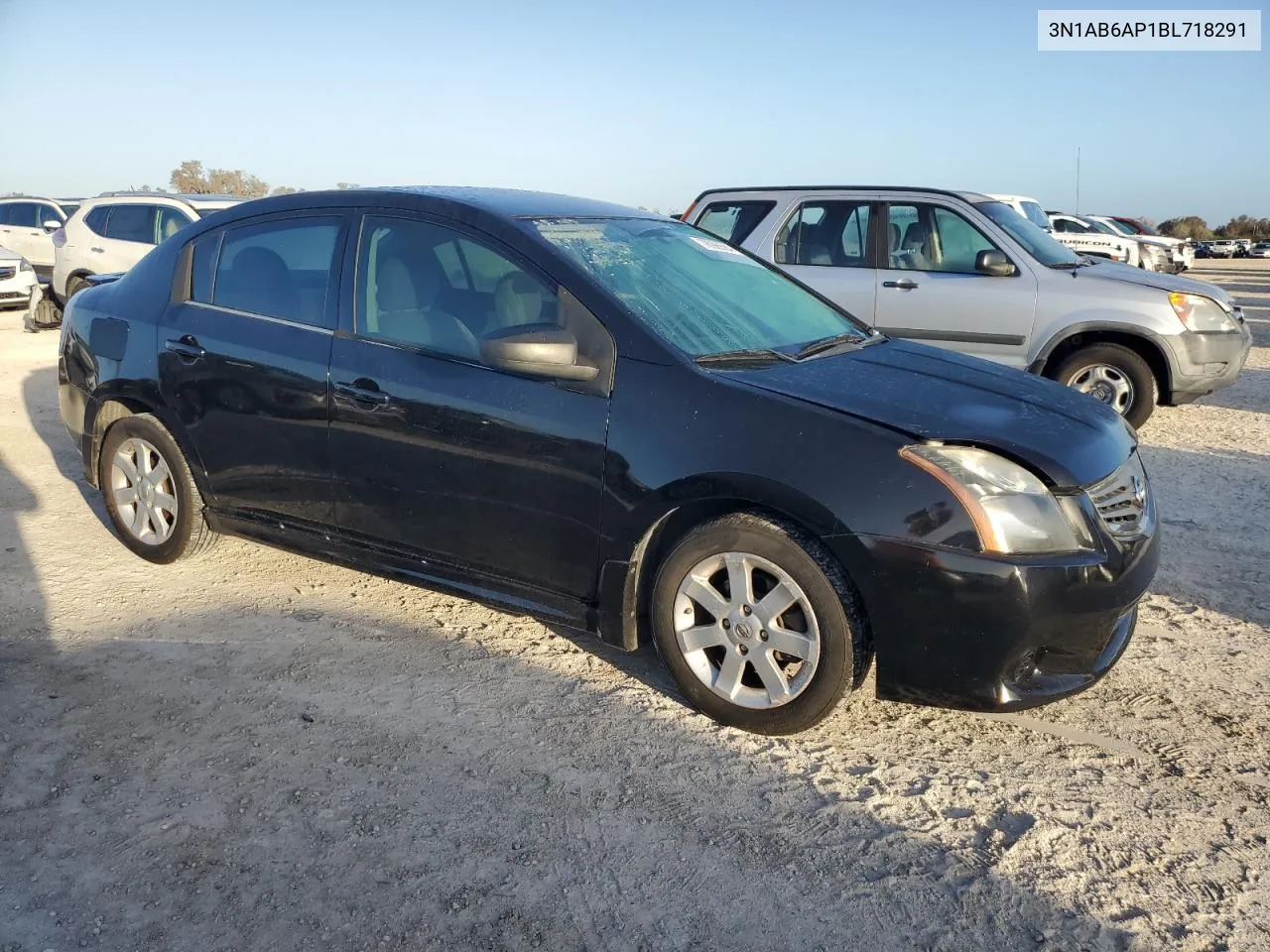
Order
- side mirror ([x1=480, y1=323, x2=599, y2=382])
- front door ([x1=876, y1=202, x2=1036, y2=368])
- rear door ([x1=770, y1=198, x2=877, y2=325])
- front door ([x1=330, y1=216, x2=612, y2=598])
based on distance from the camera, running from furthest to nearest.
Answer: rear door ([x1=770, y1=198, x2=877, y2=325]), front door ([x1=876, y1=202, x2=1036, y2=368]), front door ([x1=330, y1=216, x2=612, y2=598]), side mirror ([x1=480, y1=323, x2=599, y2=382])

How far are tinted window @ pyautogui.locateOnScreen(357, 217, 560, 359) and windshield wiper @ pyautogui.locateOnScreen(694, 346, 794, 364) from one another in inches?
21.3

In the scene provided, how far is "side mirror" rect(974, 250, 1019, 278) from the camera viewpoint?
7824 millimetres

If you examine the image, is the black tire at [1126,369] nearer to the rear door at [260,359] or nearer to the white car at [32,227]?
the rear door at [260,359]

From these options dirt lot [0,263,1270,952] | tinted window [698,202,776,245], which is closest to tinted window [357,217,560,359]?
dirt lot [0,263,1270,952]

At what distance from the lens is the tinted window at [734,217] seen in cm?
878

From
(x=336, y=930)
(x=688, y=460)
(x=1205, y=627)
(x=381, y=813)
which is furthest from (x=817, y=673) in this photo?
(x=1205, y=627)

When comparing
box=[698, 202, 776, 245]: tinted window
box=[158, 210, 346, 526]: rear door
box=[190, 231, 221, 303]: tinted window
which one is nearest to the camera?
box=[158, 210, 346, 526]: rear door

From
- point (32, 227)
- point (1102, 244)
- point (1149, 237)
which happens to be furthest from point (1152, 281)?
point (1149, 237)

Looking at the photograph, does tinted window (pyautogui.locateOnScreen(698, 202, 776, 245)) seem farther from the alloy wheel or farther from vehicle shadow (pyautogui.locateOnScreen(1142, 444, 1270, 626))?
the alloy wheel

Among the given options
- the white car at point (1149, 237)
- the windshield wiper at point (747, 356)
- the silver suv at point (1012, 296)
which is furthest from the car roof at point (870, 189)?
the white car at point (1149, 237)

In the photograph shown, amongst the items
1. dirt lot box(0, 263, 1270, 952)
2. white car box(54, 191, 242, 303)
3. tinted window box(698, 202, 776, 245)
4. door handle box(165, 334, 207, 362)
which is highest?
white car box(54, 191, 242, 303)

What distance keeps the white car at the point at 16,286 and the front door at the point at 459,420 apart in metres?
14.1

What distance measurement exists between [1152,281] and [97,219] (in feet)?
39.5

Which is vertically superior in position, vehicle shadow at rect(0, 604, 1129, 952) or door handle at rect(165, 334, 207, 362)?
door handle at rect(165, 334, 207, 362)
